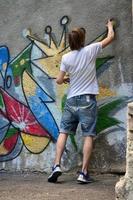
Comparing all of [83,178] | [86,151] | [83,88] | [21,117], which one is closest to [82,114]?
[83,88]

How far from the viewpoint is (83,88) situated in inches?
240

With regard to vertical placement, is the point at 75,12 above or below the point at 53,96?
above

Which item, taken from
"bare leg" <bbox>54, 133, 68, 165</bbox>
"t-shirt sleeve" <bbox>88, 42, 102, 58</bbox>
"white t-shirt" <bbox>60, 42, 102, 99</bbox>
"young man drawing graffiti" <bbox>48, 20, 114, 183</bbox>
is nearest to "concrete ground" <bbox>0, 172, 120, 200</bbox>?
"young man drawing graffiti" <bbox>48, 20, 114, 183</bbox>

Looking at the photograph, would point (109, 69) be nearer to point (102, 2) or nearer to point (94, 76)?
point (94, 76)

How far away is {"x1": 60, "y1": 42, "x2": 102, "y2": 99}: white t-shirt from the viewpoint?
610cm

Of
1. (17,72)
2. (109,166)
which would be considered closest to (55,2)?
(17,72)

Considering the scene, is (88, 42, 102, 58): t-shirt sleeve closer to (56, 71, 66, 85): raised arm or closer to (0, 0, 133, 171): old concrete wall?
(0, 0, 133, 171): old concrete wall

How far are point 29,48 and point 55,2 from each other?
653mm

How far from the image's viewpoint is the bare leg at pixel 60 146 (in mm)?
6125

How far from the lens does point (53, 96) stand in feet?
21.9

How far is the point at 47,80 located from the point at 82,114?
0.84m

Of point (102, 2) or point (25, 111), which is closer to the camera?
point (102, 2)

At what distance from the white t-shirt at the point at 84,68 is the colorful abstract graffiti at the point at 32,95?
0.32 meters

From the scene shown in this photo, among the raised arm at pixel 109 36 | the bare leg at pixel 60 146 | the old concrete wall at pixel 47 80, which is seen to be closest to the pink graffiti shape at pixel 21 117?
the old concrete wall at pixel 47 80
